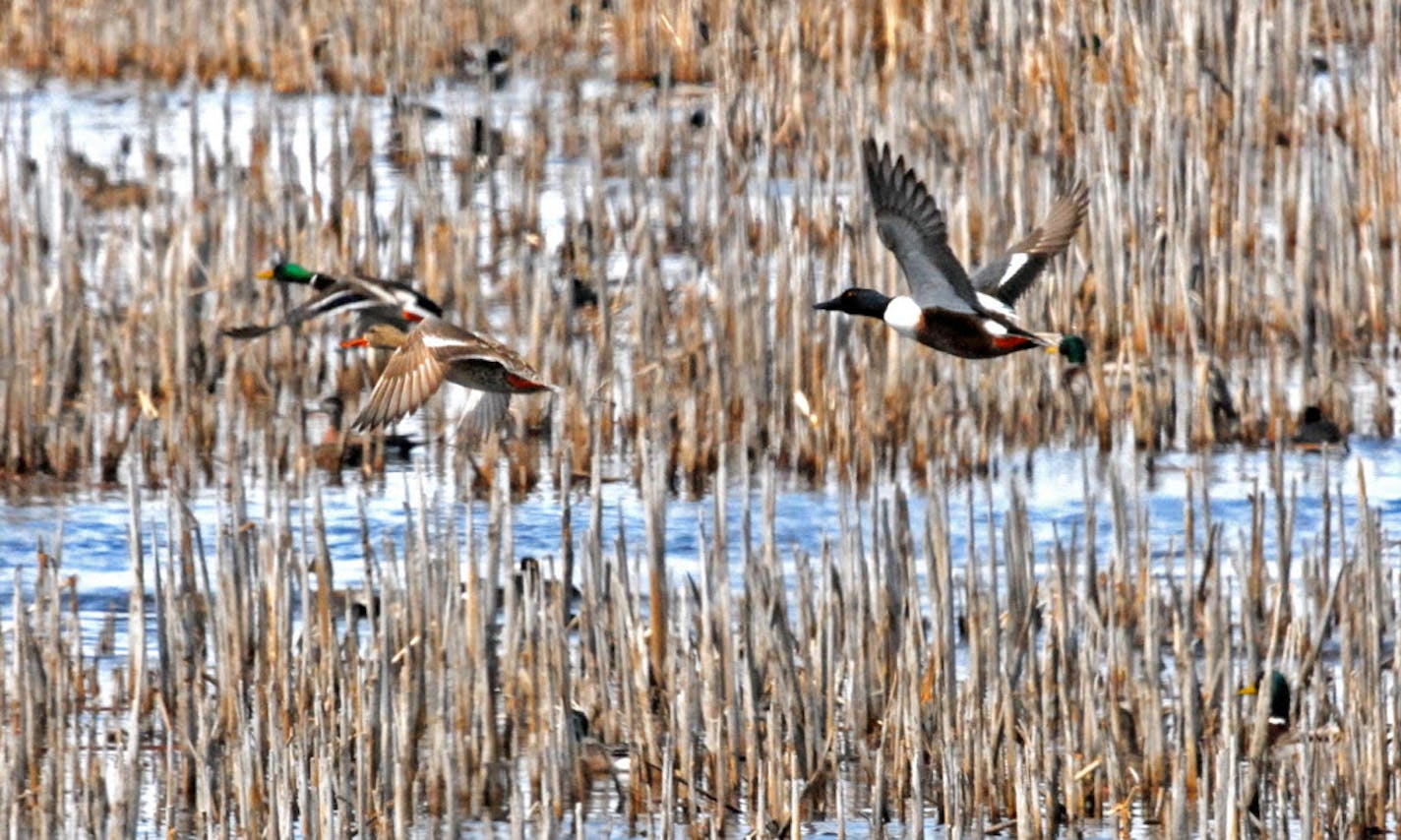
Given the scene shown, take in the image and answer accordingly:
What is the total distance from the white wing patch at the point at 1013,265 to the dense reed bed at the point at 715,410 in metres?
0.69

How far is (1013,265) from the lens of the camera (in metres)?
6.82

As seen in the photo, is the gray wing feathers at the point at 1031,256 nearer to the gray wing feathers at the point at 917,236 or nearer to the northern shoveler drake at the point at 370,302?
the gray wing feathers at the point at 917,236

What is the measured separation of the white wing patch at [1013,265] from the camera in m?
6.78

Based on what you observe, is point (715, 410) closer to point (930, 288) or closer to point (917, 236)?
point (930, 288)

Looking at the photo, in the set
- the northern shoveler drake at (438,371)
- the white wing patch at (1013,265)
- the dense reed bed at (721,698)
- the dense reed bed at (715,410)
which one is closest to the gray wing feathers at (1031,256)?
the white wing patch at (1013,265)

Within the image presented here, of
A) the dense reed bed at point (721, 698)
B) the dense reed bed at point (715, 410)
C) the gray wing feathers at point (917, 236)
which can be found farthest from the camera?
the gray wing feathers at point (917, 236)

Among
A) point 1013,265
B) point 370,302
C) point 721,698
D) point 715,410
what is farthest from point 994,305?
point 370,302

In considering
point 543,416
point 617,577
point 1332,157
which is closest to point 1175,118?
point 1332,157

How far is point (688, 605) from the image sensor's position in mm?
5168

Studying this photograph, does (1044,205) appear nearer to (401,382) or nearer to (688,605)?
(401,382)

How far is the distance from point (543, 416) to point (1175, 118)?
9.42 ft

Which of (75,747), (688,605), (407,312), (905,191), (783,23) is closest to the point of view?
(75,747)

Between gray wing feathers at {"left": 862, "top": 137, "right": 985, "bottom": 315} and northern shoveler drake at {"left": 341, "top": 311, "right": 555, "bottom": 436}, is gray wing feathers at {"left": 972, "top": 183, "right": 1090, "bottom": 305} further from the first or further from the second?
northern shoveler drake at {"left": 341, "top": 311, "right": 555, "bottom": 436}

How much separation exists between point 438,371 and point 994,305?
144 centimetres
